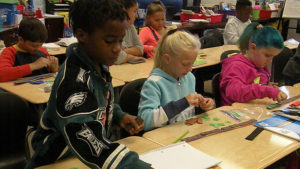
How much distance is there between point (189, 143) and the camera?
4.75 ft

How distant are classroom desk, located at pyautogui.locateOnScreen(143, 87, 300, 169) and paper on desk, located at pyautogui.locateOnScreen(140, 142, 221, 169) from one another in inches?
2.3

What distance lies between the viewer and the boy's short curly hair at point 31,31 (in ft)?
8.36

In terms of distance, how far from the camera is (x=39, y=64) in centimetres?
267

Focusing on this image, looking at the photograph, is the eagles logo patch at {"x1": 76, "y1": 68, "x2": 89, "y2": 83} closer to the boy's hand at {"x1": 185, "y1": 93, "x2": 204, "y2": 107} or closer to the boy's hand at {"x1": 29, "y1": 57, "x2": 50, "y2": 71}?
the boy's hand at {"x1": 185, "y1": 93, "x2": 204, "y2": 107}

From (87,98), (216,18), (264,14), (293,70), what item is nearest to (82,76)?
(87,98)

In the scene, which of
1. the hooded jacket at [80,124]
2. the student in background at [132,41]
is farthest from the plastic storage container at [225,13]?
the hooded jacket at [80,124]

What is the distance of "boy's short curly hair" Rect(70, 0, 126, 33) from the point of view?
1.04 m

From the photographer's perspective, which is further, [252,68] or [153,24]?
[153,24]

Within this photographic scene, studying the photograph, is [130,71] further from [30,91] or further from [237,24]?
[237,24]

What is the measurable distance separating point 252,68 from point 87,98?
5.05 ft

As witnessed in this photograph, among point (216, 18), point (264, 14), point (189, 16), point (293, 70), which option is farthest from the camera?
point (264, 14)

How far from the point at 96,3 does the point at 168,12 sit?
5.22 metres

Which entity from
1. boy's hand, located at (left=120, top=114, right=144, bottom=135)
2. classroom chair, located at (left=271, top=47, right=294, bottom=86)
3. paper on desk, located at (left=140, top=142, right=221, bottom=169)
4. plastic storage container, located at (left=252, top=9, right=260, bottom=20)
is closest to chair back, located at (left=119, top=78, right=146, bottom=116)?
boy's hand, located at (left=120, top=114, right=144, bottom=135)

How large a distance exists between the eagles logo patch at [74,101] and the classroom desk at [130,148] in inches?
13.4
